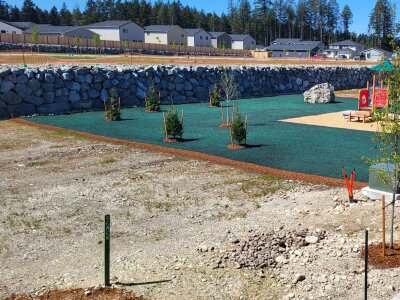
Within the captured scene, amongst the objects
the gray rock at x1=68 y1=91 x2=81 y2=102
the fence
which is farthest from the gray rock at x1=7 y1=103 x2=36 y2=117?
the fence

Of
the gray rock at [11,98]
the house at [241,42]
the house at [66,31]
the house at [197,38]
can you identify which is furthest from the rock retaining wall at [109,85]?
the house at [241,42]

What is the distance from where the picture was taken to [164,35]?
95500 mm

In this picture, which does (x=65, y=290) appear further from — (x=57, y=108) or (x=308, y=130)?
(x=57, y=108)

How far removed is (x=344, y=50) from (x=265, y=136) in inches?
3936

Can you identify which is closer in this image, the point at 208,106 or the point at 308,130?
the point at 308,130

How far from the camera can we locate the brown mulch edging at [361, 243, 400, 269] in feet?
22.9

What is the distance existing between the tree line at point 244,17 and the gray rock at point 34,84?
313 ft

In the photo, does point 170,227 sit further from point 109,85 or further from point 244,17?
point 244,17

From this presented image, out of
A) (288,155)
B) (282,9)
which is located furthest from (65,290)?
(282,9)

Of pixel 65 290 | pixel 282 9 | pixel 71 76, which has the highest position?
pixel 282 9

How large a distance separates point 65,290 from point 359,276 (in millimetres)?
3948

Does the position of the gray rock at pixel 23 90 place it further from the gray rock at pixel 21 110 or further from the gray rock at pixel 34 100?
the gray rock at pixel 21 110

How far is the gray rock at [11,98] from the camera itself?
72.6 feet

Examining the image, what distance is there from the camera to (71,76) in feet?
81.0
